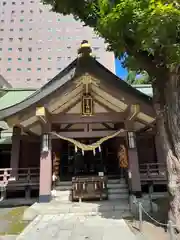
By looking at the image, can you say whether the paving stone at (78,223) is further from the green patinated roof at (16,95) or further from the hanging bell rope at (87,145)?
the green patinated roof at (16,95)

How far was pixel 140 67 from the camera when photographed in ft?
23.7

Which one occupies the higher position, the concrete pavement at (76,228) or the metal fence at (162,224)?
the metal fence at (162,224)

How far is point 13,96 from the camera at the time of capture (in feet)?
63.8

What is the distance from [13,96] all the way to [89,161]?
386 inches

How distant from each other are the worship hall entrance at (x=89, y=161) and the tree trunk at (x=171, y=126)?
756 centimetres

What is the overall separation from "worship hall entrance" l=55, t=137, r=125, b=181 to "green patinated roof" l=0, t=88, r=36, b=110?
21.7 ft

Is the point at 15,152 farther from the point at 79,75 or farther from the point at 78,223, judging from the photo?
the point at 78,223

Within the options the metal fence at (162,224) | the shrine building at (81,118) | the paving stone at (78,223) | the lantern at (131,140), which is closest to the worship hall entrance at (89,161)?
the shrine building at (81,118)

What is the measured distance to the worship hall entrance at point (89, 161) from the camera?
14.6 meters

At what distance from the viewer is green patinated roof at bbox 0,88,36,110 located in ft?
58.4

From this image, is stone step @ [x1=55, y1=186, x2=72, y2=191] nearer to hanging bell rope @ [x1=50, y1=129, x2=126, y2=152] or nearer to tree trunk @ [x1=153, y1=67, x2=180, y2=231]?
hanging bell rope @ [x1=50, y1=129, x2=126, y2=152]

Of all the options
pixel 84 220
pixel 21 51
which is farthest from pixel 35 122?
pixel 21 51

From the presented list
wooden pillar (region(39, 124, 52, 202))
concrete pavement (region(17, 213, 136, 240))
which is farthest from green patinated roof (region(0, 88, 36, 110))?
concrete pavement (region(17, 213, 136, 240))

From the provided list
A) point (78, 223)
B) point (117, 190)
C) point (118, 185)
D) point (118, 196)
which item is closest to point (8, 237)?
point (78, 223)
